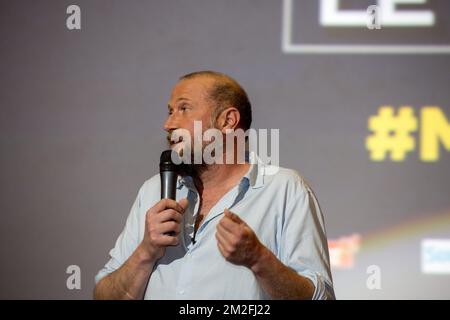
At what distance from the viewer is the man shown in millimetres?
1316

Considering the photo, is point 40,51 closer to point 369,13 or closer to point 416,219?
point 369,13

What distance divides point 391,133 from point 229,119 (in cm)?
65

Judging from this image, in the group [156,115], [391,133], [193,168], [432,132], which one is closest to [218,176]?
[193,168]

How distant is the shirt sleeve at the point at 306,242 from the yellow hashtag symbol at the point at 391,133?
→ 61 cm

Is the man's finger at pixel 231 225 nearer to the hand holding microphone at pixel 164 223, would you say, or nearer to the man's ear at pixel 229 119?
the hand holding microphone at pixel 164 223

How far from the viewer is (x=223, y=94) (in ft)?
5.28

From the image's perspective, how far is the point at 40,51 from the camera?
2127mm

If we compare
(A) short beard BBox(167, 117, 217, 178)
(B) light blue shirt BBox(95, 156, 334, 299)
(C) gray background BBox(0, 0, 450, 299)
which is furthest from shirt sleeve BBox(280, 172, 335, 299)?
(C) gray background BBox(0, 0, 450, 299)

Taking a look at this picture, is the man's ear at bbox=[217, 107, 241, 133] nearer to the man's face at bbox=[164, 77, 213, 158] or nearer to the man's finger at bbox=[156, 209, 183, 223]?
the man's face at bbox=[164, 77, 213, 158]

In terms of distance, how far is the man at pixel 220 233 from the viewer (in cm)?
132

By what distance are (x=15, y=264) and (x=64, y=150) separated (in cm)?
44

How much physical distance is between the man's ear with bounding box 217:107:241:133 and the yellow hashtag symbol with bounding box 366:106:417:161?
60 centimetres
